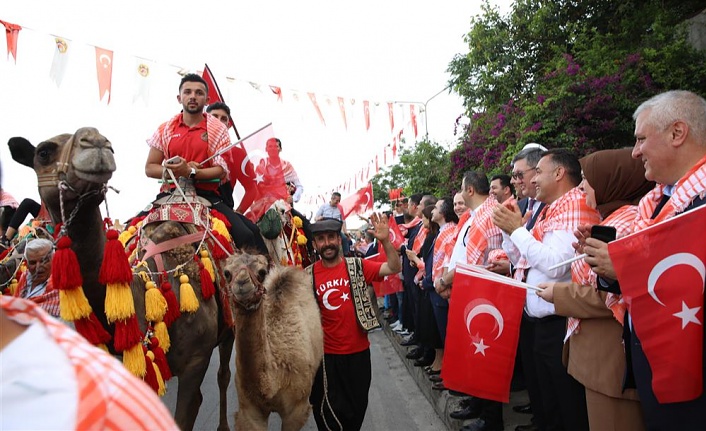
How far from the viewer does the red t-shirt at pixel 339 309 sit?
4520 mm

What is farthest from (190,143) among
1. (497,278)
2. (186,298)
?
(497,278)

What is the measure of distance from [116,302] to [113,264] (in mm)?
234

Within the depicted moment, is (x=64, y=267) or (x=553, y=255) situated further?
(x=553, y=255)

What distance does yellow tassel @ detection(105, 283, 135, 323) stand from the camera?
306 centimetres

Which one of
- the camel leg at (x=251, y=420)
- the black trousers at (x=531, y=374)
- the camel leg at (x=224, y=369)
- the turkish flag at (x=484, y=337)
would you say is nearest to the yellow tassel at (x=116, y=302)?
the camel leg at (x=251, y=420)

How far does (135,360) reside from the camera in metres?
3.18

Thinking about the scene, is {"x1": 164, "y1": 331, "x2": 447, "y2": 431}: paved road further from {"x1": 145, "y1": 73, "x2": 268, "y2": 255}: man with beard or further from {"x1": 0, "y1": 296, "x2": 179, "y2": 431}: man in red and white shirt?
{"x1": 0, "y1": 296, "x2": 179, "y2": 431}: man in red and white shirt

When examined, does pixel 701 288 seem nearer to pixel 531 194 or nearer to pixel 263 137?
pixel 531 194

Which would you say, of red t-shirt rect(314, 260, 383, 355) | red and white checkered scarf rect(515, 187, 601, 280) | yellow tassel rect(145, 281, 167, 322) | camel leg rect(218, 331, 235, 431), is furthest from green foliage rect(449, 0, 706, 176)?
yellow tassel rect(145, 281, 167, 322)

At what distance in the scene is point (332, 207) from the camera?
13.1 m

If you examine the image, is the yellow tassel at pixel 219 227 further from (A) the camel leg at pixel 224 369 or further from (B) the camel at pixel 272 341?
(A) the camel leg at pixel 224 369

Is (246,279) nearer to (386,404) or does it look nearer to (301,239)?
(386,404)

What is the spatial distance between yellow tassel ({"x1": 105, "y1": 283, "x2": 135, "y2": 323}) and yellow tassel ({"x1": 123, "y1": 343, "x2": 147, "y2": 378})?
23cm

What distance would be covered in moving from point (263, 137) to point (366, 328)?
254cm
